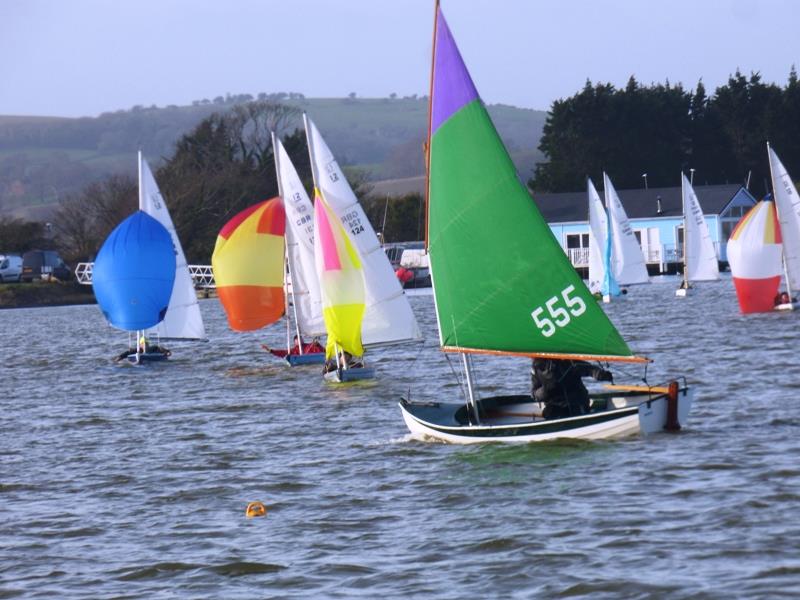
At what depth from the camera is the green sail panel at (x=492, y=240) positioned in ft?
59.3

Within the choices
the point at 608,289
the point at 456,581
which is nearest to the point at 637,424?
the point at 456,581

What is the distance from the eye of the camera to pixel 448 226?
18.3 meters

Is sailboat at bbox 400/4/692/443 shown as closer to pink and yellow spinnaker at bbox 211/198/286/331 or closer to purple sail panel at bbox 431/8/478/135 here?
purple sail panel at bbox 431/8/478/135

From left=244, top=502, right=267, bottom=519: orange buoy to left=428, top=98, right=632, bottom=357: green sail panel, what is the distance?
4.03m

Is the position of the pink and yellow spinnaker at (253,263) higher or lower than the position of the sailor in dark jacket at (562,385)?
higher

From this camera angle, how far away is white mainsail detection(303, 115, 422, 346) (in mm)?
27562

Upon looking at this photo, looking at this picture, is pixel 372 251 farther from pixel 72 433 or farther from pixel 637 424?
pixel 637 424

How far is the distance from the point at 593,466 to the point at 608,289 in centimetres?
4204

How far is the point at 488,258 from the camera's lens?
59.8 feet

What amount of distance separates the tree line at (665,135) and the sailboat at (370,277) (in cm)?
7115

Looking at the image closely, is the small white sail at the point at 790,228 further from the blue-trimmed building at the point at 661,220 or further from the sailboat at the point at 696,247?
the blue-trimmed building at the point at 661,220

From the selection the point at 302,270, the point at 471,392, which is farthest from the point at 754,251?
the point at 471,392

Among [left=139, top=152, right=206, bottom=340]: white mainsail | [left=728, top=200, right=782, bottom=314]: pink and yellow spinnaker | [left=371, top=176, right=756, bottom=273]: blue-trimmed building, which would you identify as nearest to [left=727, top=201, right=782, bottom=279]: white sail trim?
[left=728, top=200, right=782, bottom=314]: pink and yellow spinnaker

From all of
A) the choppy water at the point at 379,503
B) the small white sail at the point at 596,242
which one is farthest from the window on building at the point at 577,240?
the choppy water at the point at 379,503
